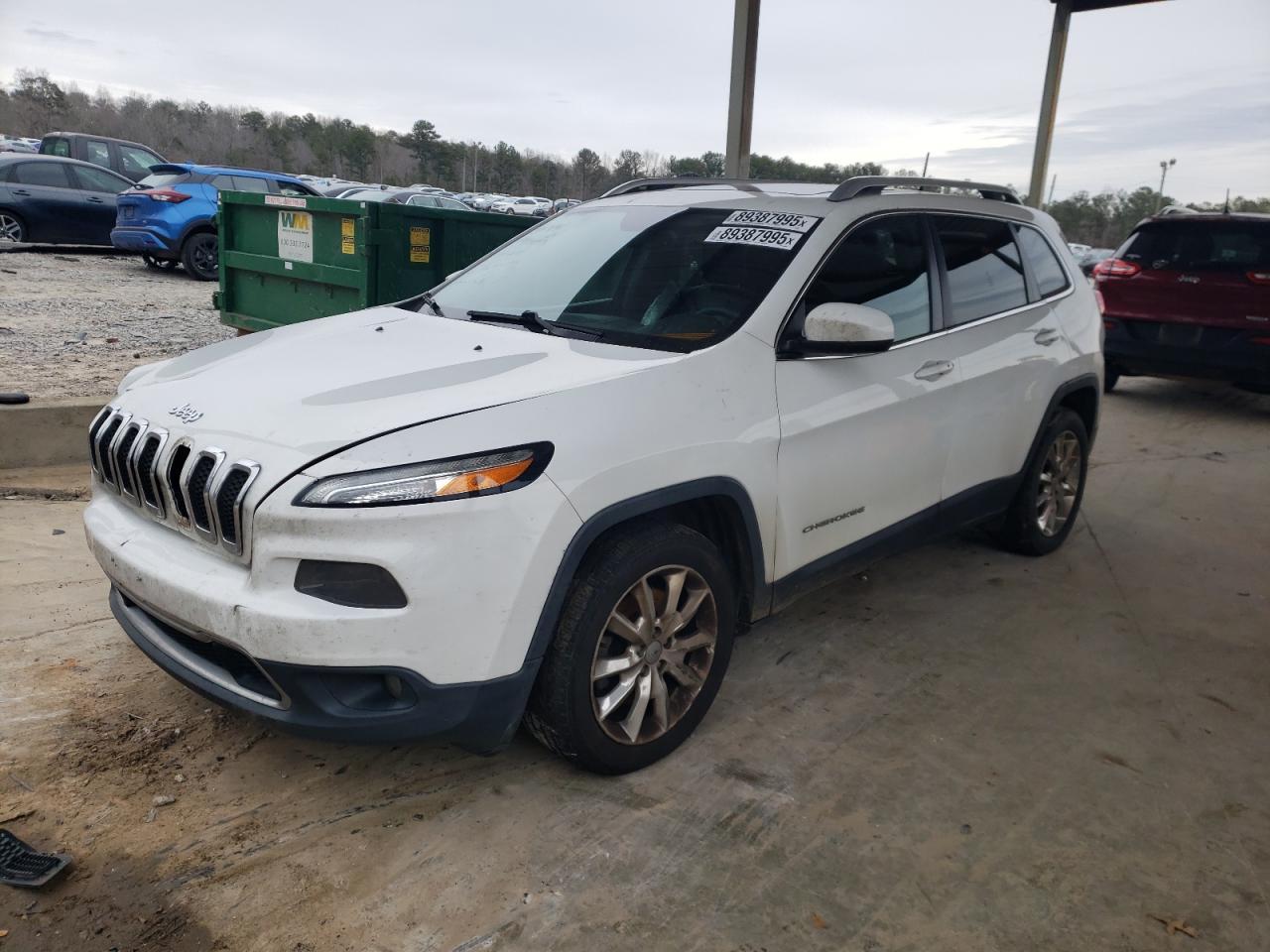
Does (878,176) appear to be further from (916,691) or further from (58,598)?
(58,598)

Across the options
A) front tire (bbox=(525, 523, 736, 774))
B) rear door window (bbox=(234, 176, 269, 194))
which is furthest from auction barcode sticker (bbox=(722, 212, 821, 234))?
rear door window (bbox=(234, 176, 269, 194))

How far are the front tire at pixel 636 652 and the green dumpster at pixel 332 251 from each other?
375 centimetres

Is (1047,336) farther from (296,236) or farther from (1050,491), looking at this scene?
(296,236)

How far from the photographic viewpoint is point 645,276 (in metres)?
3.54

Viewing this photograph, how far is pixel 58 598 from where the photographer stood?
3916mm

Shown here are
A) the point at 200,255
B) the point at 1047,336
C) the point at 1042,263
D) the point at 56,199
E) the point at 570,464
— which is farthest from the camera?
the point at 56,199

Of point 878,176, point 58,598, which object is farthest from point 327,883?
point 878,176

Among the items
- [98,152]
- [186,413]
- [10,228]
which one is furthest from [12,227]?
[186,413]

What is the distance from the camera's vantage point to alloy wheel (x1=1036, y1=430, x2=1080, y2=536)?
16.2 feet

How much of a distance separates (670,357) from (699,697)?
1069mm

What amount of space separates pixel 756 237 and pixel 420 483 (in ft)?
5.61

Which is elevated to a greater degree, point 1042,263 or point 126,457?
point 1042,263

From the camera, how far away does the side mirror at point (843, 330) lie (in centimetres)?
316

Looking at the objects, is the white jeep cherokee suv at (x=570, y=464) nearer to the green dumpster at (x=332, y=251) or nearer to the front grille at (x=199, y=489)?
the front grille at (x=199, y=489)
